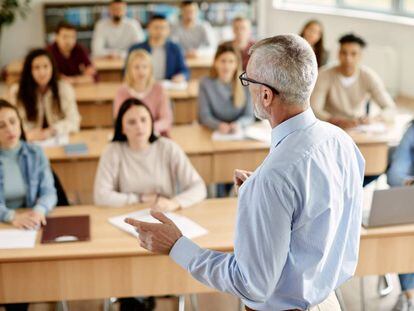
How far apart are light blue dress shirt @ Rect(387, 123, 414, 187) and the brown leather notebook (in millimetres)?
1747

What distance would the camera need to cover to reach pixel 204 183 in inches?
165

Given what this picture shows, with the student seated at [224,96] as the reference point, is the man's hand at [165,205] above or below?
below

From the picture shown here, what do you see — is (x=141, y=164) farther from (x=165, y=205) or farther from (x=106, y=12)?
(x=106, y=12)

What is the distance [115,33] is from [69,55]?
114 centimetres

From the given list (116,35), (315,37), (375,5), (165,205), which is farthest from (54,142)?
(375,5)

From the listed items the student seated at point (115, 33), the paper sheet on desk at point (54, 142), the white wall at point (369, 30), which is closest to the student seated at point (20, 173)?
the paper sheet on desk at point (54, 142)

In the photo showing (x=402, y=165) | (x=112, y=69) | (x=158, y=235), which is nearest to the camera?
(x=158, y=235)

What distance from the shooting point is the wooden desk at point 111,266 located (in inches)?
106

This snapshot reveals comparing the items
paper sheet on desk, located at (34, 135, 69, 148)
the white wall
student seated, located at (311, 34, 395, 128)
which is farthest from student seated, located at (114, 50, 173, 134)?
the white wall

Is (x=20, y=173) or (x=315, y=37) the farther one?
(x=315, y=37)

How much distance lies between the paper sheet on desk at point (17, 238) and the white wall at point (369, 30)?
20.8ft

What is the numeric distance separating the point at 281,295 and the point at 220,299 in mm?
2003

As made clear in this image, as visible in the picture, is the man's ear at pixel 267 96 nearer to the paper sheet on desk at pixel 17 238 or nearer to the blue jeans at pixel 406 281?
the paper sheet on desk at pixel 17 238

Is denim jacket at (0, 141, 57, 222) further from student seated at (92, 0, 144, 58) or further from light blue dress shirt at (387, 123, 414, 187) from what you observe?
student seated at (92, 0, 144, 58)
